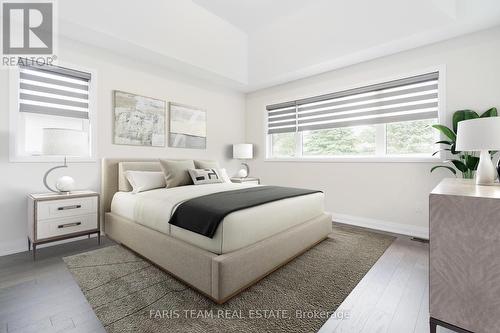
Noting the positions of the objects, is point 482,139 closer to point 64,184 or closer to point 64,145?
point 64,145

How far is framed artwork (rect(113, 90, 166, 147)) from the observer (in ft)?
10.8

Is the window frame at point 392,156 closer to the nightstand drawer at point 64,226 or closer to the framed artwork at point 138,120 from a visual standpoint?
the framed artwork at point 138,120

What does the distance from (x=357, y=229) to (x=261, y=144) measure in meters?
2.51

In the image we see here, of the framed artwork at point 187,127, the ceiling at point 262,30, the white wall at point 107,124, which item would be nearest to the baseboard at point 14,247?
the white wall at point 107,124

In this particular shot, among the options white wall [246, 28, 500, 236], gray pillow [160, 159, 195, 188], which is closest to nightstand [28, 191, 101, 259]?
gray pillow [160, 159, 195, 188]

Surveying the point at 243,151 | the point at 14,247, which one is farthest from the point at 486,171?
the point at 14,247

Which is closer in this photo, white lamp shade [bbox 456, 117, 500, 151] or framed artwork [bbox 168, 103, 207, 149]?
white lamp shade [bbox 456, 117, 500, 151]

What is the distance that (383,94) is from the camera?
348cm

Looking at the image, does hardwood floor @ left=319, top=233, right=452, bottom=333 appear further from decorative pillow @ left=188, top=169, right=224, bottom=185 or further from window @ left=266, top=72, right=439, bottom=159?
decorative pillow @ left=188, top=169, right=224, bottom=185

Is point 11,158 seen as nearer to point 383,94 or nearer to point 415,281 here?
point 415,281

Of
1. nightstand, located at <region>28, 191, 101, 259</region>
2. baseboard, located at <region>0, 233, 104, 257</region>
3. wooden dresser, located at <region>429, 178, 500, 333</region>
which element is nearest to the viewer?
wooden dresser, located at <region>429, 178, 500, 333</region>

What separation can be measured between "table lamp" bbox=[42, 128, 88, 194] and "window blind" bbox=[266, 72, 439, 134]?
338 centimetres

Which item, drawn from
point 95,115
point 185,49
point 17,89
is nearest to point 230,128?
point 185,49

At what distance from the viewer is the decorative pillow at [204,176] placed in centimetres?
321
